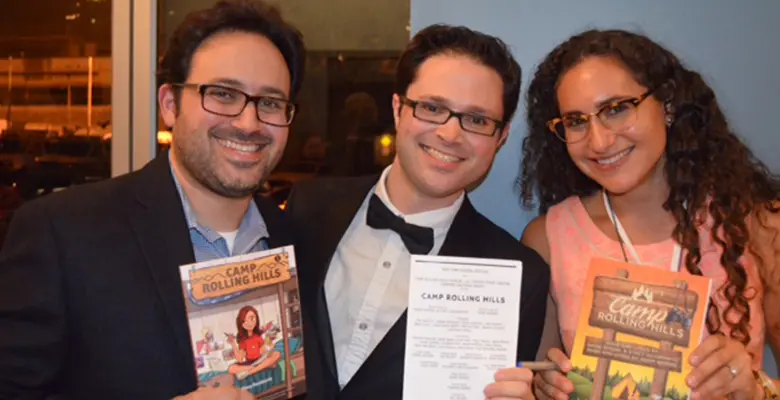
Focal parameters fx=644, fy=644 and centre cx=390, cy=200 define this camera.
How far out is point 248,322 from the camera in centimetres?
156

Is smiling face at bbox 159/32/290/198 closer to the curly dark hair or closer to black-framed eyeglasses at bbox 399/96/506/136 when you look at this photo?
black-framed eyeglasses at bbox 399/96/506/136

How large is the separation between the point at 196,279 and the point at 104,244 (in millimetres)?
294

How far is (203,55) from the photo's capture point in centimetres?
182

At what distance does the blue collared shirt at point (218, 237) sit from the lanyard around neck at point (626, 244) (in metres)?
1.16

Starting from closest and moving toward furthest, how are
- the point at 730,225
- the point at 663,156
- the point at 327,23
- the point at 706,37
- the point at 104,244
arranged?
the point at 104,244
the point at 730,225
the point at 663,156
the point at 706,37
the point at 327,23

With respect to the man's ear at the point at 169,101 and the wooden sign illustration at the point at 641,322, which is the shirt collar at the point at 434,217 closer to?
the wooden sign illustration at the point at 641,322

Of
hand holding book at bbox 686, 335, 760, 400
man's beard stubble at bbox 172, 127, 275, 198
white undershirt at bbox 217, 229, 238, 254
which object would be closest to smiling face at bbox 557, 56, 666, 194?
hand holding book at bbox 686, 335, 760, 400

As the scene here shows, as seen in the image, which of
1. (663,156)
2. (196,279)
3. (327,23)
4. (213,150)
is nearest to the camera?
(196,279)

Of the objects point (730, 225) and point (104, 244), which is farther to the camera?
point (730, 225)

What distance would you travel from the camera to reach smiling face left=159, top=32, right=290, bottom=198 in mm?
1759

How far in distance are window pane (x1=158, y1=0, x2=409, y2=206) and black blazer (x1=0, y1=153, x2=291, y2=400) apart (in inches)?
57.9

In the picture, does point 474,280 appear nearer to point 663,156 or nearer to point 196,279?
point 196,279

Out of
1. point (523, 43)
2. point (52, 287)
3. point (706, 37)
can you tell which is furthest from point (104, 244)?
point (706, 37)

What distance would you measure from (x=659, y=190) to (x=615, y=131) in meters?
0.35
